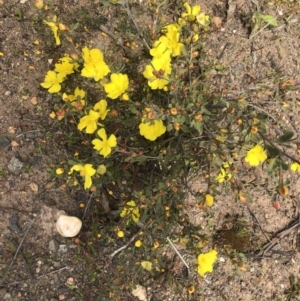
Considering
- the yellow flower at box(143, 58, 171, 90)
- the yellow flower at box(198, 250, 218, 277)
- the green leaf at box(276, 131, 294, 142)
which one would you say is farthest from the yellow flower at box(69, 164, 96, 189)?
the green leaf at box(276, 131, 294, 142)

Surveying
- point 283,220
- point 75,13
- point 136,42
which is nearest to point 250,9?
point 136,42

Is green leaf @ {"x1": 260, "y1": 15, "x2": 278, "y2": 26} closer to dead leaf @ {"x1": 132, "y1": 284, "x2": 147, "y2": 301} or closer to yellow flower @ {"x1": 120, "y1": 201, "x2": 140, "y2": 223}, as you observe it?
yellow flower @ {"x1": 120, "y1": 201, "x2": 140, "y2": 223}

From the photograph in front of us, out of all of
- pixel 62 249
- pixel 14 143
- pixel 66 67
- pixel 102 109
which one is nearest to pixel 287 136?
pixel 102 109

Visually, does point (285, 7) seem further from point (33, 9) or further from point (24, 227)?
point (24, 227)

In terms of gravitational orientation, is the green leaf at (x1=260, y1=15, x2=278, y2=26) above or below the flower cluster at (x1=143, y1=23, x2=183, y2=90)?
below

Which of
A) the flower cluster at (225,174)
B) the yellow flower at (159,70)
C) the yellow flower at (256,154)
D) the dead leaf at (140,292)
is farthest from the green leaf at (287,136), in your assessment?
the dead leaf at (140,292)

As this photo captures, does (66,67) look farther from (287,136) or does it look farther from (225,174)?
(287,136)
